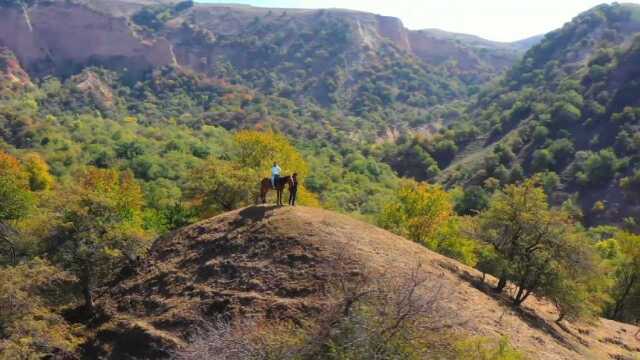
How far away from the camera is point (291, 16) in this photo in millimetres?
165125

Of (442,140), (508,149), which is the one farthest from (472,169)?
(442,140)

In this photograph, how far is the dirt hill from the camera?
17.7 m

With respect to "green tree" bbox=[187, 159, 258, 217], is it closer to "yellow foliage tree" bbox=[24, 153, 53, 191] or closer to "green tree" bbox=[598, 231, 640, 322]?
"green tree" bbox=[598, 231, 640, 322]

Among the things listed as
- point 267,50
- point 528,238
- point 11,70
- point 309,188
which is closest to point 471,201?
point 309,188

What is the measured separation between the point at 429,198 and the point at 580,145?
48.8 meters

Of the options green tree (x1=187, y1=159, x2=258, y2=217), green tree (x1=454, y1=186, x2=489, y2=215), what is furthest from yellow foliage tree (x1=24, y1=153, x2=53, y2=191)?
green tree (x1=454, y1=186, x2=489, y2=215)

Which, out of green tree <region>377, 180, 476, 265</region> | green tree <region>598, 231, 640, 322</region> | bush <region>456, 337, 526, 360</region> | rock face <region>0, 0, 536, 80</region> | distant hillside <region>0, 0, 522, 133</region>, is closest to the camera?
bush <region>456, 337, 526, 360</region>

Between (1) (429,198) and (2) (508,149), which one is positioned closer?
(1) (429,198)

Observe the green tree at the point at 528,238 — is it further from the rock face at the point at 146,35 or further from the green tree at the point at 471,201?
the rock face at the point at 146,35

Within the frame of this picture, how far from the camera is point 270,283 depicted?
18406mm

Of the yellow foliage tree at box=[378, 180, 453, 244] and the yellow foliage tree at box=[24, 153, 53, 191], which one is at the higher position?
the yellow foliage tree at box=[378, 180, 453, 244]

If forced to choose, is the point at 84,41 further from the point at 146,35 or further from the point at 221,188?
the point at 221,188

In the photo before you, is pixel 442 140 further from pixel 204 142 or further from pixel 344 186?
pixel 204 142

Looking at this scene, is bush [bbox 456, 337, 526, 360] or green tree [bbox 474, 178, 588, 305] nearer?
bush [bbox 456, 337, 526, 360]
